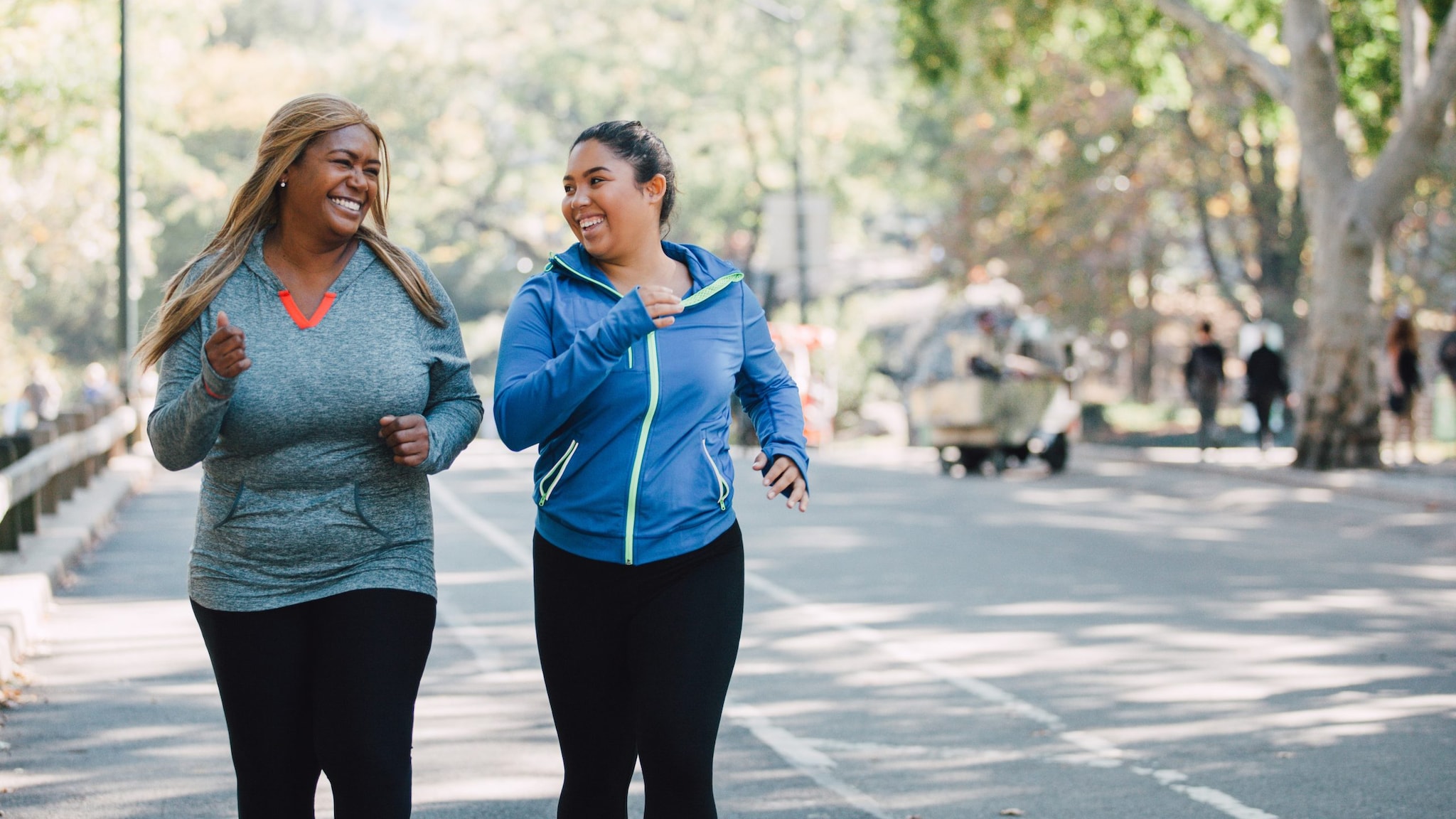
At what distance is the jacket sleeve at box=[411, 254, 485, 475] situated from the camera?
155 inches

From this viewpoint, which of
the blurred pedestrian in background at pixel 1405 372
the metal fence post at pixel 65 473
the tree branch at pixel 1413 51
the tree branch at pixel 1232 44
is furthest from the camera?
the blurred pedestrian in background at pixel 1405 372

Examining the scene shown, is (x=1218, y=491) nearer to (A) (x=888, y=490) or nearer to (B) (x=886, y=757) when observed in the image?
(A) (x=888, y=490)

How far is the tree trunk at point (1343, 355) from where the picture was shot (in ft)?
68.1

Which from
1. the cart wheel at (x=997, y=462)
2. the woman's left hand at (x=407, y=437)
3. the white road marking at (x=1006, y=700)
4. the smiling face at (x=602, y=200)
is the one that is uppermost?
the smiling face at (x=602, y=200)

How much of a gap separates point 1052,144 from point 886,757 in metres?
28.4

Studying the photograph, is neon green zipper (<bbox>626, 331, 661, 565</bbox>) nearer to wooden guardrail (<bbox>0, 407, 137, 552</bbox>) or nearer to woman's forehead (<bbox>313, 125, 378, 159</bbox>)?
woman's forehead (<bbox>313, 125, 378, 159</bbox>)

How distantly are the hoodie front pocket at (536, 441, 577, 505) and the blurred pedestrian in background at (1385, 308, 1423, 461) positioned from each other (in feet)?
66.6

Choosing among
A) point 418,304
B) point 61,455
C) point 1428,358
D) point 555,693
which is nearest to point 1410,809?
point 555,693

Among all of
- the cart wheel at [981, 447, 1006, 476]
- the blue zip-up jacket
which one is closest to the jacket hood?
the blue zip-up jacket

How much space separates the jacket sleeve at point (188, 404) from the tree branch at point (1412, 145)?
17.4 meters

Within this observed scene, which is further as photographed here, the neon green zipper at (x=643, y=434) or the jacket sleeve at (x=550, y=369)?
the neon green zipper at (x=643, y=434)

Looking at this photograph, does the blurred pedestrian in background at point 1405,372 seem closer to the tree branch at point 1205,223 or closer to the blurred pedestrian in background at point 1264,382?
the blurred pedestrian in background at point 1264,382

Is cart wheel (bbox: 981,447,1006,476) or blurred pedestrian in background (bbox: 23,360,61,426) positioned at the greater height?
blurred pedestrian in background (bbox: 23,360,61,426)

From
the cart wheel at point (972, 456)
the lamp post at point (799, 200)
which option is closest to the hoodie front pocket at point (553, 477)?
the cart wheel at point (972, 456)
